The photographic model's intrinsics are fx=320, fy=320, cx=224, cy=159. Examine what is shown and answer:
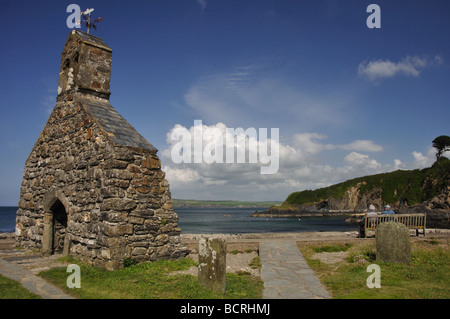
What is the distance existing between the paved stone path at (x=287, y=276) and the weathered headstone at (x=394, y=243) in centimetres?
234

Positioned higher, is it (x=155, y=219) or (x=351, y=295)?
(x=155, y=219)

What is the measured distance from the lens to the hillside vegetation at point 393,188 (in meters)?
68.9

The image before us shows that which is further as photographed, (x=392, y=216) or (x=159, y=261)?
(x=392, y=216)

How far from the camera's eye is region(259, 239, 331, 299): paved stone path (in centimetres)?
647

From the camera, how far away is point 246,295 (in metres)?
6.56

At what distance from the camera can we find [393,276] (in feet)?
25.5

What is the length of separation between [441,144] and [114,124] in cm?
9109

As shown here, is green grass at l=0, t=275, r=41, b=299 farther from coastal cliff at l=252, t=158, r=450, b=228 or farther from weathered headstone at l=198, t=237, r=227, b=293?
coastal cliff at l=252, t=158, r=450, b=228

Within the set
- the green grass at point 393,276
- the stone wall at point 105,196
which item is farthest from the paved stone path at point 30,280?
the green grass at point 393,276

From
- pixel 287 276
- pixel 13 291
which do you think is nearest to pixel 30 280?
pixel 13 291

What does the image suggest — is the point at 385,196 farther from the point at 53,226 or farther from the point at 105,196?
the point at 105,196
